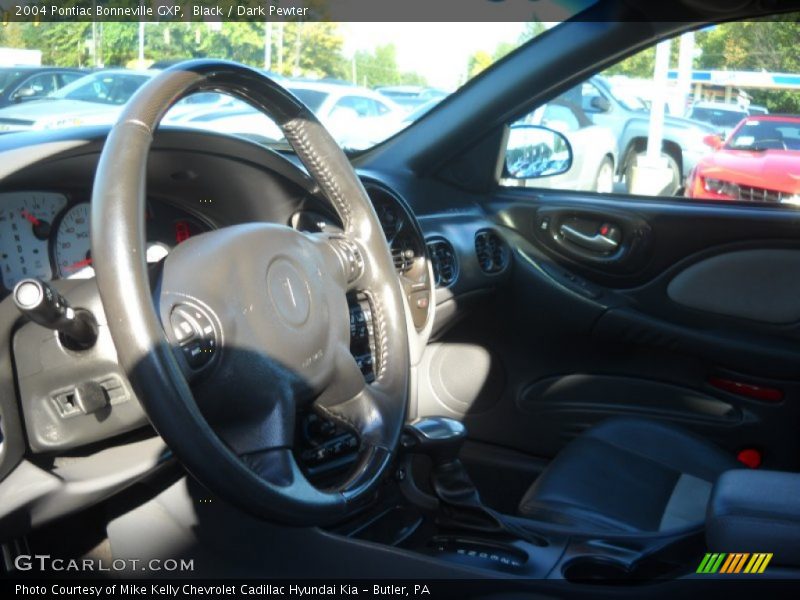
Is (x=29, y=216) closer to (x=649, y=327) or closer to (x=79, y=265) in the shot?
(x=79, y=265)

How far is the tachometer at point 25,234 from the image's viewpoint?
1.76 m

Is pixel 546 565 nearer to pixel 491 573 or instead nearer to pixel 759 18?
pixel 491 573

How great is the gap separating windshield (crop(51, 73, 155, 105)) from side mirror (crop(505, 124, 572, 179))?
57.5 inches

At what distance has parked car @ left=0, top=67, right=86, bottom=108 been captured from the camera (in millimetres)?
1882

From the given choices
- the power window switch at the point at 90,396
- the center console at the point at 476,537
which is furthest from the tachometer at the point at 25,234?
the center console at the point at 476,537

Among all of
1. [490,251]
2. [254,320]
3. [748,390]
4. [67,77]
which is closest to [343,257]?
[254,320]

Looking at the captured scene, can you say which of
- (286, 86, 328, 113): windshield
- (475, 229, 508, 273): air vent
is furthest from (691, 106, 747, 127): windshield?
(286, 86, 328, 113): windshield

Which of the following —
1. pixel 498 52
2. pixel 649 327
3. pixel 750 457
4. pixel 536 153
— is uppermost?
pixel 498 52

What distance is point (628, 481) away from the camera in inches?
93.1

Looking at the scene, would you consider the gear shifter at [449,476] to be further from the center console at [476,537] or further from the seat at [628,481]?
the seat at [628,481]

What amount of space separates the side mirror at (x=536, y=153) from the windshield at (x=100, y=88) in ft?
4.79

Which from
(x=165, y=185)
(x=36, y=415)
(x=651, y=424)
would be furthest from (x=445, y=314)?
(x=36, y=415)

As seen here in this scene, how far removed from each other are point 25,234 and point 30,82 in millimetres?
345

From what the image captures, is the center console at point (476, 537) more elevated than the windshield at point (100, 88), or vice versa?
the windshield at point (100, 88)
